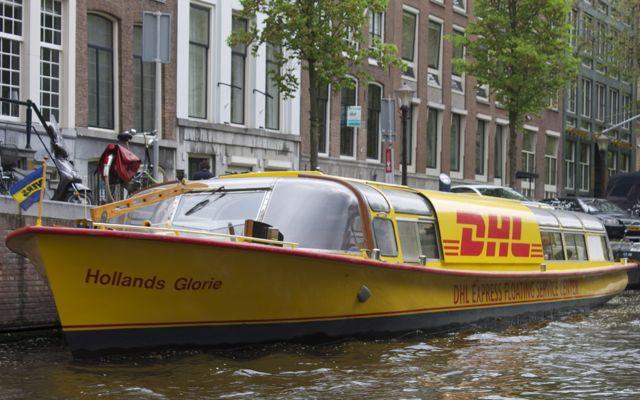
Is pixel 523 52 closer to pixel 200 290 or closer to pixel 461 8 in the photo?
pixel 461 8

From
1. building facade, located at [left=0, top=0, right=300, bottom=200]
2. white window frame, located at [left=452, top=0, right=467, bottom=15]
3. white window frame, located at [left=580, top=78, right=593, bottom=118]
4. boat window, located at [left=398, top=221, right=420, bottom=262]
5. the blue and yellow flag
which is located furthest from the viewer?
white window frame, located at [left=580, top=78, right=593, bottom=118]

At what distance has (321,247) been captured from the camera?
39.8 feet

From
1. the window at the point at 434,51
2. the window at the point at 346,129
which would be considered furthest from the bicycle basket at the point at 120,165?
the window at the point at 434,51

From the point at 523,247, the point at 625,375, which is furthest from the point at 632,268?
the point at 625,375

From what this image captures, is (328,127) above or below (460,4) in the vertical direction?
below

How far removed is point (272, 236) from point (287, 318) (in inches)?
33.4

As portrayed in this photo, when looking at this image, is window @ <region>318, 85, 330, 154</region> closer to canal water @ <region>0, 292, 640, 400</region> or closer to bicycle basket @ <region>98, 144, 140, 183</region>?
bicycle basket @ <region>98, 144, 140, 183</region>

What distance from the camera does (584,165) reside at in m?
51.9

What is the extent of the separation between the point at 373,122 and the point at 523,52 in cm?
514

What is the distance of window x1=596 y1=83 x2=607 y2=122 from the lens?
176 ft

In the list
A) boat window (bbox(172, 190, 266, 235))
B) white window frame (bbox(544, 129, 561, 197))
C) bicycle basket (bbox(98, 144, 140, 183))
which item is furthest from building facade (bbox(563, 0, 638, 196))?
boat window (bbox(172, 190, 266, 235))

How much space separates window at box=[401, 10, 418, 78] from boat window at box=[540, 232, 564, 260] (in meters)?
18.4

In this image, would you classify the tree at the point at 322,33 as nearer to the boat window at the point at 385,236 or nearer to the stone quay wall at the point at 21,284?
the stone quay wall at the point at 21,284

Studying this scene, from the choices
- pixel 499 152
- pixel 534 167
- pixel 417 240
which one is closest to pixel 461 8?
pixel 499 152
